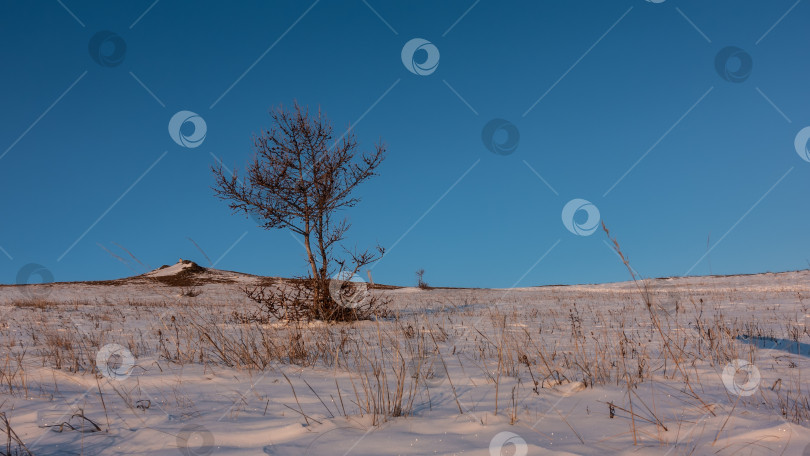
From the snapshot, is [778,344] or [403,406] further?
[778,344]

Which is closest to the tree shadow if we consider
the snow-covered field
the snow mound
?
the snow-covered field

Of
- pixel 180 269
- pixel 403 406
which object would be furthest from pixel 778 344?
pixel 180 269

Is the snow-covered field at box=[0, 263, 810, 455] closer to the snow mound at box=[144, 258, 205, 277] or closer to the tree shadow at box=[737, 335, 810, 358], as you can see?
the tree shadow at box=[737, 335, 810, 358]

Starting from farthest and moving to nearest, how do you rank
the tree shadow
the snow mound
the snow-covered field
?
the snow mound, the tree shadow, the snow-covered field

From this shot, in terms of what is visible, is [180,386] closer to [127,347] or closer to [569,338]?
[127,347]

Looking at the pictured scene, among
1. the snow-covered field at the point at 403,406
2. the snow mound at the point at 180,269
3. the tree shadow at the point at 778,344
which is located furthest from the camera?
the snow mound at the point at 180,269

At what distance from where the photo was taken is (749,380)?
3.45m

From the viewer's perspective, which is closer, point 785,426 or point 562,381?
point 785,426

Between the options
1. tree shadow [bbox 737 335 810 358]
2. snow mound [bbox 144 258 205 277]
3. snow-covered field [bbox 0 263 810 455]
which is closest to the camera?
snow-covered field [bbox 0 263 810 455]

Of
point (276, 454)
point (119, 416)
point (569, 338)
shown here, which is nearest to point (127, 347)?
point (119, 416)

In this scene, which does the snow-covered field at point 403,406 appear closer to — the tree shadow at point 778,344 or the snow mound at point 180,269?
the tree shadow at point 778,344

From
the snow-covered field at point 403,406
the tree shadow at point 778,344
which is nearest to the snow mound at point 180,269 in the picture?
the snow-covered field at point 403,406

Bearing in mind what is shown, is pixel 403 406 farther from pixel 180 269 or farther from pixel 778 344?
pixel 180 269

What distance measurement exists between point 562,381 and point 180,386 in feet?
9.73
